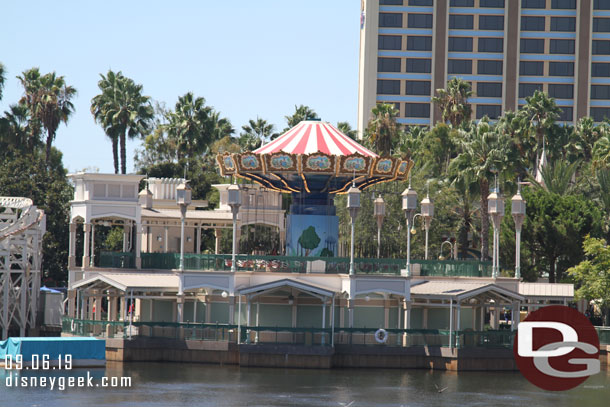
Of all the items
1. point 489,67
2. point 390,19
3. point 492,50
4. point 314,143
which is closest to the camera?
point 314,143

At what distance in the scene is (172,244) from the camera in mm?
73750

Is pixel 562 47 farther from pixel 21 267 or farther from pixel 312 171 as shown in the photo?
pixel 21 267

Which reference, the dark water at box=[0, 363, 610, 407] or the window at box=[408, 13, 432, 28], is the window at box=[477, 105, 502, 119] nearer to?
the window at box=[408, 13, 432, 28]

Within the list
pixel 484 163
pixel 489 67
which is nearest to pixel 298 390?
pixel 484 163

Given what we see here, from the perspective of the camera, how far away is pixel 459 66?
459 feet

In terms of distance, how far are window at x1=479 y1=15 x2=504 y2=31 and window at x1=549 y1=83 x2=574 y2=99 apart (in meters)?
9.30

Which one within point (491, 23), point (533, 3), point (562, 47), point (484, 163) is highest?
point (533, 3)

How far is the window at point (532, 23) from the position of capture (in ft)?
459

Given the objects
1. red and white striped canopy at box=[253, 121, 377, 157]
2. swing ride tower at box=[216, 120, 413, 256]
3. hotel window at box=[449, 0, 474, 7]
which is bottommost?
swing ride tower at box=[216, 120, 413, 256]

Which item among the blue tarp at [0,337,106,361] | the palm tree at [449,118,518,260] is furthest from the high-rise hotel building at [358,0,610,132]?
the blue tarp at [0,337,106,361]

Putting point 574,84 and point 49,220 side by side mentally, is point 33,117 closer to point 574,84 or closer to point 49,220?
point 49,220

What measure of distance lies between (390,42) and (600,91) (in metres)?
25.4

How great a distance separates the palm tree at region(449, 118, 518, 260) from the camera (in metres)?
74.0

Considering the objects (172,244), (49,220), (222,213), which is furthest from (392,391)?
(49,220)
